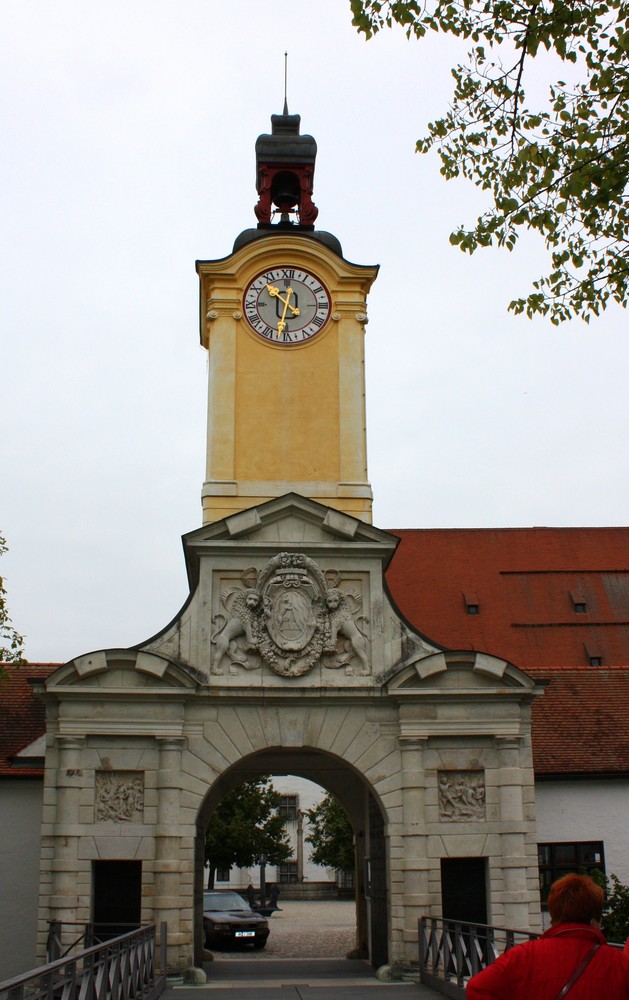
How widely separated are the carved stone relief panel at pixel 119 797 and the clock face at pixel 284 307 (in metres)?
9.39

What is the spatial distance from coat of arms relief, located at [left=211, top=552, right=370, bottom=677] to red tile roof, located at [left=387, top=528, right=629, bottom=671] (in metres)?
12.9

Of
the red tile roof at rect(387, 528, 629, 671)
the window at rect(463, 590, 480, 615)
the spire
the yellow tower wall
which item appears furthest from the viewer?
the window at rect(463, 590, 480, 615)

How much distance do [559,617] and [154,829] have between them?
740 inches

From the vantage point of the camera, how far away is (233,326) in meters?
23.3

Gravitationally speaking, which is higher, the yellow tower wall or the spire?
the spire

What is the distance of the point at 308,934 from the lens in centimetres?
A: 3183

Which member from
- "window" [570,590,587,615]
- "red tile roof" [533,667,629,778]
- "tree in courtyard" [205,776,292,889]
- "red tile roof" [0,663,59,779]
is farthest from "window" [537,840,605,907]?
"tree in courtyard" [205,776,292,889]

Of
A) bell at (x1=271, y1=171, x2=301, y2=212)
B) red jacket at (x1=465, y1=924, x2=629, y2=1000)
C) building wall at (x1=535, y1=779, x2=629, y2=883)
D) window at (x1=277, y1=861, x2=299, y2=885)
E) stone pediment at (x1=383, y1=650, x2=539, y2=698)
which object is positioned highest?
bell at (x1=271, y1=171, x2=301, y2=212)

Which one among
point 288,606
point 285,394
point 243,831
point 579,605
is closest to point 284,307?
point 285,394

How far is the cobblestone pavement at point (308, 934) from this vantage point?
2538 cm

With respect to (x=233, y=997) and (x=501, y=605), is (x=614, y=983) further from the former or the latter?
(x=501, y=605)

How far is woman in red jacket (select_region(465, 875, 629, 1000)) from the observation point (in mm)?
5238

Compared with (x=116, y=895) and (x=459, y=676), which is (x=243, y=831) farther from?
(x=459, y=676)

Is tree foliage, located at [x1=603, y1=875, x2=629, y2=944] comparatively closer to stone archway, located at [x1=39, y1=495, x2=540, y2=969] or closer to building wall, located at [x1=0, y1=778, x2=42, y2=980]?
stone archway, located at [x1=39, y1=495, x2=540, y2=969]
